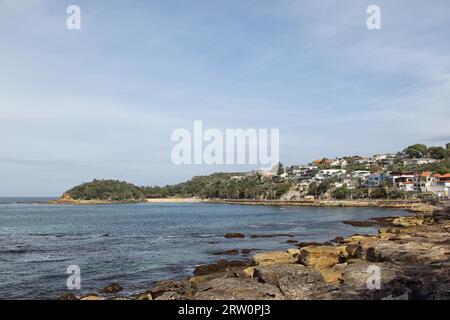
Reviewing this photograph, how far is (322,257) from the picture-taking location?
2948 centimetres

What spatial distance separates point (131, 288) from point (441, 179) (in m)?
135

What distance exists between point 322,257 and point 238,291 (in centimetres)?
1448

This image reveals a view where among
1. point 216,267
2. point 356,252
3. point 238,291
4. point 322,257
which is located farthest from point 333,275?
point 216,267

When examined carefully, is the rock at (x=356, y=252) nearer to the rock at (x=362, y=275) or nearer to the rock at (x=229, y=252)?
the rock at (x=362, y=275)

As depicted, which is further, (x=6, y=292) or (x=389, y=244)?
(x=389, y=244)

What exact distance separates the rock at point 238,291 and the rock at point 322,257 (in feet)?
28.6

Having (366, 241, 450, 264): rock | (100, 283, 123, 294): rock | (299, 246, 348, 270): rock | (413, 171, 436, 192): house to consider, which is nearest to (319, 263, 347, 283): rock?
(299, 246, 348, 270): rock

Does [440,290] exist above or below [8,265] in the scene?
above

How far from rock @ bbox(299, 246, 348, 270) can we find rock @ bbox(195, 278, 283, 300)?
343 inches

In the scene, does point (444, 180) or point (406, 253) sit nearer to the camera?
point (406, 253)

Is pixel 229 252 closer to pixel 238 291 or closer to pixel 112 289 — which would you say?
pixel 112 289
